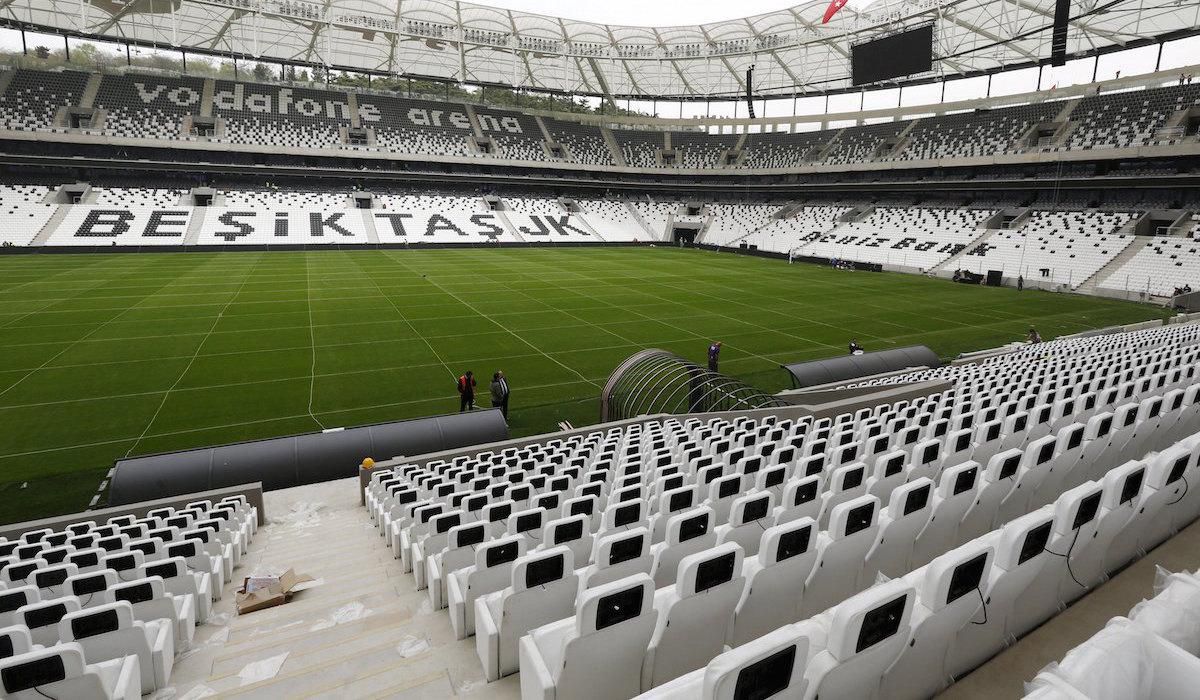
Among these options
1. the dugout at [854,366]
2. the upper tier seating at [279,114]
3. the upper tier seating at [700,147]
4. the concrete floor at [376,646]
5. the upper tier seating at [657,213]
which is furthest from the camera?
the upper tier seating at [700,147]

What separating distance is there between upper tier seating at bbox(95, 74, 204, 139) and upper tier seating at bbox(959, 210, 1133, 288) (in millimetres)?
84885

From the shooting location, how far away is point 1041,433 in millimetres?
8461

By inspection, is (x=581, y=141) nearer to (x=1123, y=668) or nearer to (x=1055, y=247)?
(x=1055, y=247)

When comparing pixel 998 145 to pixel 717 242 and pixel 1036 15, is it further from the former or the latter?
pixel 717 242

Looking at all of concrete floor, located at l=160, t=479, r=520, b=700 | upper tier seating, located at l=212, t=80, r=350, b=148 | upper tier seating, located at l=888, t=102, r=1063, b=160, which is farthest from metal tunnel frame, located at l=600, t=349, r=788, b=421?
upper tier seating, located at l=212, t=80, r=350, b=148

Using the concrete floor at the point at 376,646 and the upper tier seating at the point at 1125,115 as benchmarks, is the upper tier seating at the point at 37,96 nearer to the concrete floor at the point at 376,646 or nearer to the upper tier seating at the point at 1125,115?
the concrete floor at the point at 376,646

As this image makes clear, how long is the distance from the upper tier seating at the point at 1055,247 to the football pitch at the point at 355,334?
647cm

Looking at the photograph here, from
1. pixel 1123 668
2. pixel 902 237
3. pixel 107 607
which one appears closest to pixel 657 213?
pixel 902 237

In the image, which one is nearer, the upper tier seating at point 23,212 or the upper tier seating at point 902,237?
the upper tier seating at point 23,212

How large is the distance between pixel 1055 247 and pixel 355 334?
5474 cm

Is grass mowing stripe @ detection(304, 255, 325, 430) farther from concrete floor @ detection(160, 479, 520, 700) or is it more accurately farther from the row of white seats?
the row of white seats

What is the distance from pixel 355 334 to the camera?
26.8m

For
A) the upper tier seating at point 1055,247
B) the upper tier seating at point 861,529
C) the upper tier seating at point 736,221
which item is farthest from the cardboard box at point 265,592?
the upper tier seating at point 736,221

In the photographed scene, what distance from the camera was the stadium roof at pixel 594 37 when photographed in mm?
50134
